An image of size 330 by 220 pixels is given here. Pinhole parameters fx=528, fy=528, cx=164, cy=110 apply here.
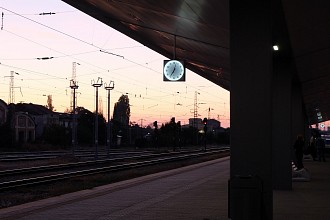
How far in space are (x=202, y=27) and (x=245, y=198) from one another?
7018mm

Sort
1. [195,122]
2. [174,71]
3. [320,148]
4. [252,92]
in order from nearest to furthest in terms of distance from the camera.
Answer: [252,92]
[174,71]
[320,148]
[195,122]

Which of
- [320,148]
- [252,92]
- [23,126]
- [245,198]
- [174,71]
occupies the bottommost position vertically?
[245,198]

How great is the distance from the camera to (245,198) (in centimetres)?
727

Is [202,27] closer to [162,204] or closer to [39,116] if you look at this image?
[162,204]

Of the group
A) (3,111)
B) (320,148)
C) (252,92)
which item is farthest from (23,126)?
(252,92)

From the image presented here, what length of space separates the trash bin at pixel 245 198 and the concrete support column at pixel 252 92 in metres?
0.57

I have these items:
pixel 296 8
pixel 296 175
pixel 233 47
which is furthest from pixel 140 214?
pixel 296 175

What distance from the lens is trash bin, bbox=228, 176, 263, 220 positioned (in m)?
7.23

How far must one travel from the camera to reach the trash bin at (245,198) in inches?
285

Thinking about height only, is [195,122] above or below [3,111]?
below

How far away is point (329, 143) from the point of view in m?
58.3

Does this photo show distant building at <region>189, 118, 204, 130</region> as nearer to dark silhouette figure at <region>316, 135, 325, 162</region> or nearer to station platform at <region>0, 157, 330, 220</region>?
dark silhouette figure at <region>316, 135, 325, 162</region>

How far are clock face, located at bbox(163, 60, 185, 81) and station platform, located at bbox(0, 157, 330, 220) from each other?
3180mm

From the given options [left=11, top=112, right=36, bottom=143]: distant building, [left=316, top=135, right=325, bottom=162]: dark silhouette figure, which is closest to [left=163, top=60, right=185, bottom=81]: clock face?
[left=316, top=135, right=325, bottom=162]: dark silhouette figure
